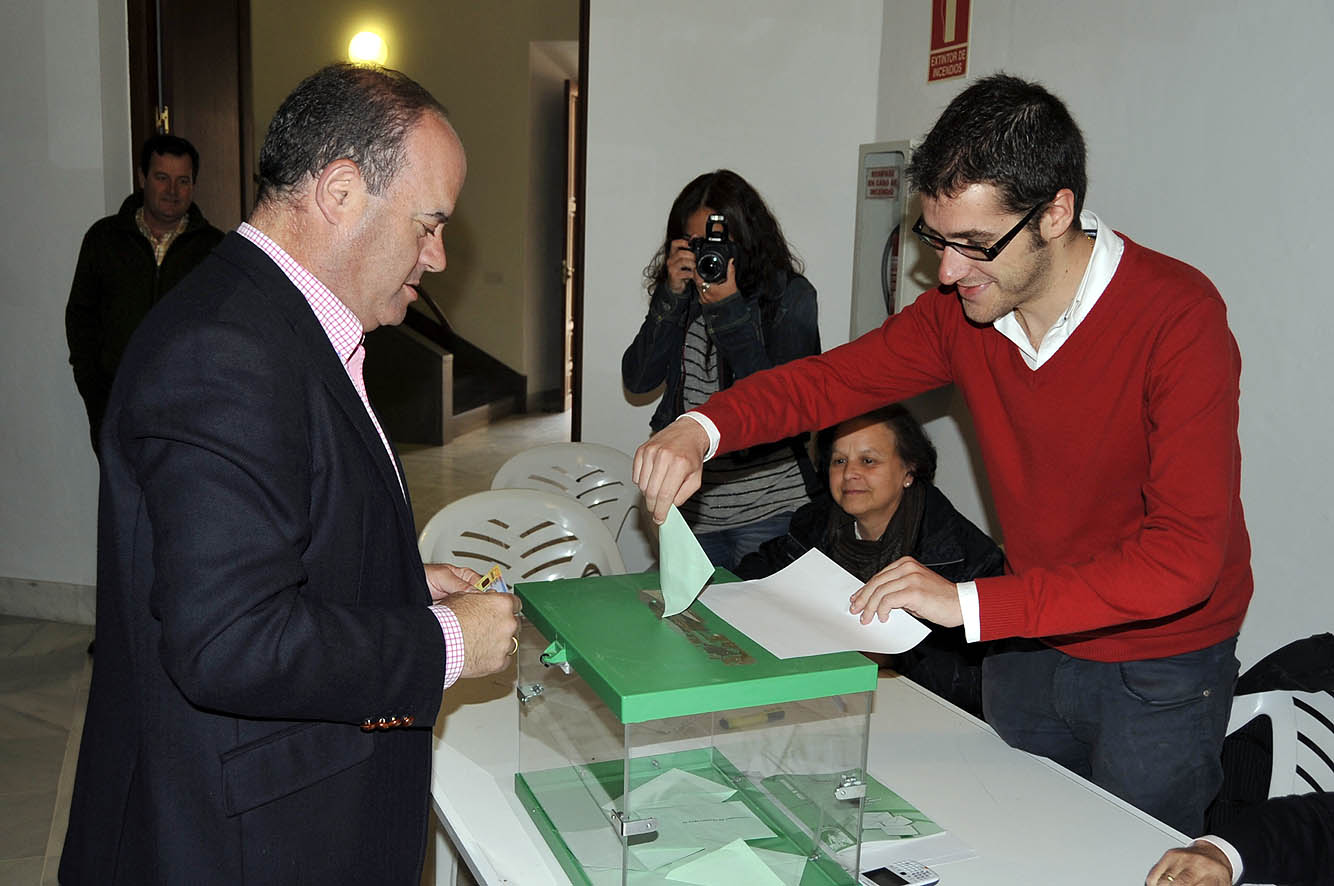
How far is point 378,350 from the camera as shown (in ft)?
27.1

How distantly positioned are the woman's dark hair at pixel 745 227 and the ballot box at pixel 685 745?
1.52 m

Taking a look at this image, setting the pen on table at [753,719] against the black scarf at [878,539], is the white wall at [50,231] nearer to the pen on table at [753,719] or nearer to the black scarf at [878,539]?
the black scarf at [878,539]

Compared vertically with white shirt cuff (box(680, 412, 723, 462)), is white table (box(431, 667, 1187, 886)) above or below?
below

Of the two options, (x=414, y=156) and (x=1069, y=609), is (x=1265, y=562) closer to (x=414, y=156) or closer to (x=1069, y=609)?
(x=1069, y=609)

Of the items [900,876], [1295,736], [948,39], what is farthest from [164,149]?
[1295,736]

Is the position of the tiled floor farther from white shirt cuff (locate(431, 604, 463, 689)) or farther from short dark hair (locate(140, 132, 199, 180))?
white shirt cuff (locate(431, 604, 463, 689))

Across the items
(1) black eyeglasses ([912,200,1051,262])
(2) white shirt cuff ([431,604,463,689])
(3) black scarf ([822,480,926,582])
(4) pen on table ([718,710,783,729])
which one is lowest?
(3) black scarf ([822,480,926,582])

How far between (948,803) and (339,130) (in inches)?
49.5

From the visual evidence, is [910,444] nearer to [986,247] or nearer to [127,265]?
[986,247]

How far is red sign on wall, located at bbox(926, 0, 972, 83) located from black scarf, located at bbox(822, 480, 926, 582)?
1.45m

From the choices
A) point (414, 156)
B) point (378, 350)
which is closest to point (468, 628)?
point (414, 156)

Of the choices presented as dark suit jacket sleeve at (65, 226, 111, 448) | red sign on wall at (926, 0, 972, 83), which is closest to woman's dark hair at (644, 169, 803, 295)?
red sign on wall at (926, 0, 972, 83)

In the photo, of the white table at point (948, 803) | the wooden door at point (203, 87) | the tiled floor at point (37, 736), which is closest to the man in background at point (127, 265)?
the wooden door at point (203, 87)

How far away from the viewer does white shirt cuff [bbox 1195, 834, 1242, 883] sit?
1.50 m
